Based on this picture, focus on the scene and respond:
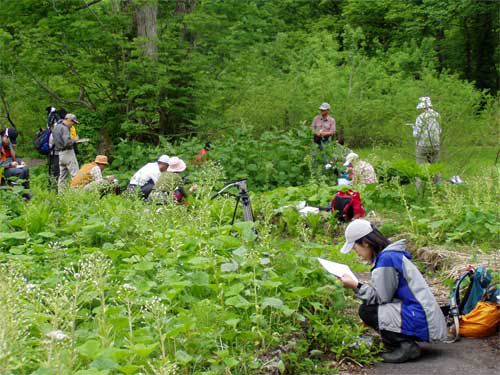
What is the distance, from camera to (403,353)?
475 centimetres

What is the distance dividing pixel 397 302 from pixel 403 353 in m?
0.36

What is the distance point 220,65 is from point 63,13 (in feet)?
12.2

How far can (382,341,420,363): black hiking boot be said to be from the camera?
15.5ft

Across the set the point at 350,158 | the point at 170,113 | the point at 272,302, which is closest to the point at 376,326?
the point at 272,302

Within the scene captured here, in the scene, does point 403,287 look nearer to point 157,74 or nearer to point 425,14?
point 157,74

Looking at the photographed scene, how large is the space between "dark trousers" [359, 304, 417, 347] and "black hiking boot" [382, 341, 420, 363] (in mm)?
36

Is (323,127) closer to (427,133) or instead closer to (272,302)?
(427,133)

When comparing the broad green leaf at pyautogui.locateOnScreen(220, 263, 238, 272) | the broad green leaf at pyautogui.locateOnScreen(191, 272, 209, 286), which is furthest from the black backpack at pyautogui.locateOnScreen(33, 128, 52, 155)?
the broad green leaf at pyautogui.locateOnScreen(220, 263, 238, 272)

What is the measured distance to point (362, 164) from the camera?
10141 millimetres

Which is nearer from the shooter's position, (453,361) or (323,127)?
(453,361)

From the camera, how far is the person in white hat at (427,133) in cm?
1046

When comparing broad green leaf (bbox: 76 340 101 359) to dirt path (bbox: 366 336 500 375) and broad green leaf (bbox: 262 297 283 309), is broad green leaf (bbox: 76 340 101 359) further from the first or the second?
dirt path (bbox: 366 336 500 375)

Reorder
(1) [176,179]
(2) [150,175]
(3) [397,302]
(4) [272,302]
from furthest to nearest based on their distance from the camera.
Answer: (2) [150,175]
(1) [176,179]
(3) [397,302]
(4) [272,302]

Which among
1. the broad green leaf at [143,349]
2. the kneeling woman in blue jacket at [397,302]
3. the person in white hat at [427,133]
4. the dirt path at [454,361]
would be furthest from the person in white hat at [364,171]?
the broad green leaf at [143,349]
